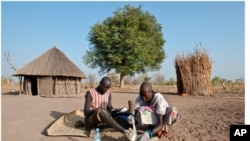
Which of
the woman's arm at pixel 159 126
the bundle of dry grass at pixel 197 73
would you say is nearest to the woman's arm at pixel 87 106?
the woman's arm at pixel 159 126

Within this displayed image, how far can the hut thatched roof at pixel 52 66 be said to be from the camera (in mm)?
16312

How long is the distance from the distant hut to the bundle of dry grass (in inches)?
248

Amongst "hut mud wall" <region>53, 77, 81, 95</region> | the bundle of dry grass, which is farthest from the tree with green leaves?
the bundle of dry grass

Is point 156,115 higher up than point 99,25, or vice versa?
point 99,25

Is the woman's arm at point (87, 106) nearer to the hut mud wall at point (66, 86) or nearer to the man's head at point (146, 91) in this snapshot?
the man's head at point (146, 91)

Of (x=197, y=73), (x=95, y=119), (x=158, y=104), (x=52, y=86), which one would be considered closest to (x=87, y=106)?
(x=95, y=119)

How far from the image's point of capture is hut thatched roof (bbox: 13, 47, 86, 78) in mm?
16312

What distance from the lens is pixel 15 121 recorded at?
7.10 m

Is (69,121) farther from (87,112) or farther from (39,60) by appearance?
(39,60)

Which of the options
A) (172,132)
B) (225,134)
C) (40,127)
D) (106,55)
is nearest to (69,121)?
(40,127)

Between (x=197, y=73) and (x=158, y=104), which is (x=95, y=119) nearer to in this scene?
(x=158, y=104)

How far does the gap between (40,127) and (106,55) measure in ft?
66.6

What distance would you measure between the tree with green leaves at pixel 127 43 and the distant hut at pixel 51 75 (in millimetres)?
7856

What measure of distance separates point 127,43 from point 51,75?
963cm
